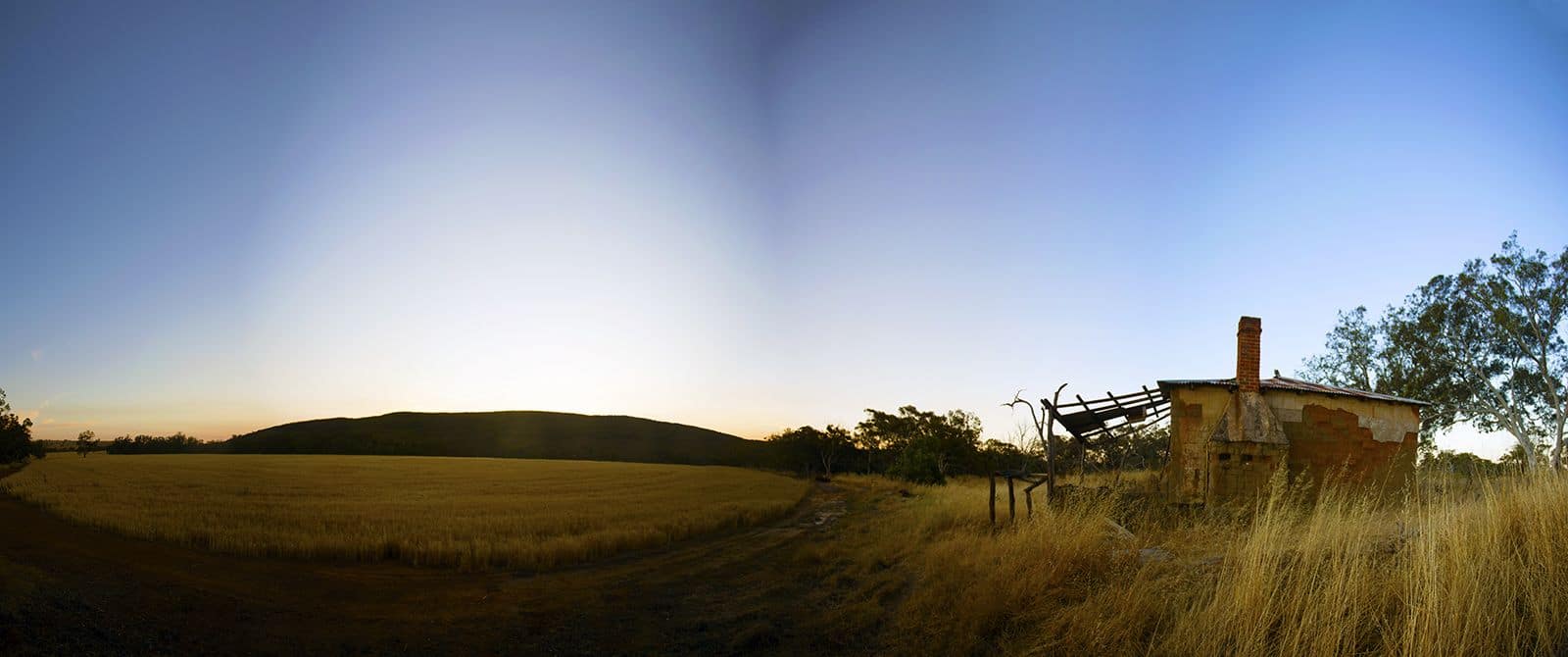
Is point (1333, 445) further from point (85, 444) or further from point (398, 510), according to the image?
point (85, 444)

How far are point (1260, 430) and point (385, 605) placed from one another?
58.7 feet

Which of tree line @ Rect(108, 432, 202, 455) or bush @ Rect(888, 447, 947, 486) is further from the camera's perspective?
tree line @ Rect(108, 432, 202, 455)

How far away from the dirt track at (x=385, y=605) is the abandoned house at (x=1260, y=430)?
932cm

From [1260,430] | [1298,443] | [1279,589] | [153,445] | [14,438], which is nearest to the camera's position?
[1279,589]

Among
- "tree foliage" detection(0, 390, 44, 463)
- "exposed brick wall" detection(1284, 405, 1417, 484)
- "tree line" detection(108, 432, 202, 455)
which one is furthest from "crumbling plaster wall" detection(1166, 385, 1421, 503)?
"tree line" detection(108, 432, 202, 455)

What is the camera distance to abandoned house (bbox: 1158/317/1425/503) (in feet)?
48.1

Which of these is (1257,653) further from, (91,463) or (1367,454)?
(91,463)

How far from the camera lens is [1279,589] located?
543cm

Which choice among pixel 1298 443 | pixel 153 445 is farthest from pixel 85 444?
pixel 1298 443

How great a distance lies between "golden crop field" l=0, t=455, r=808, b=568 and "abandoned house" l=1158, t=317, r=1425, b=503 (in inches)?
527

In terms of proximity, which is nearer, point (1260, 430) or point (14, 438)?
point (1260, 430)

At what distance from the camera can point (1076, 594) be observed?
23.7 ft

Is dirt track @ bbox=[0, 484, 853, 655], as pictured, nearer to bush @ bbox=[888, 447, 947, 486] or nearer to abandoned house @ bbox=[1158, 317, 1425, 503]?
abandoned house @ bbox=[1158, 317, 1425, 503]

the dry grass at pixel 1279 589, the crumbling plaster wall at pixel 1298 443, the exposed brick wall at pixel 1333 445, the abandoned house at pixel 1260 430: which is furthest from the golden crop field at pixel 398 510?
the exposed brick wall at pixel 1333 445
